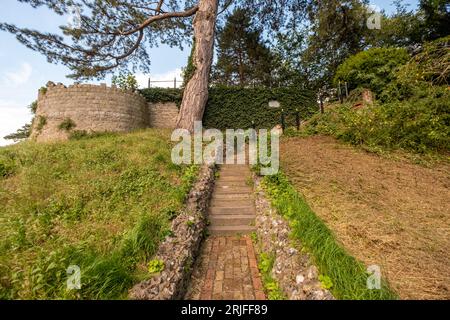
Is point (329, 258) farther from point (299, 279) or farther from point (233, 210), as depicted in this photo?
point (233, 210)

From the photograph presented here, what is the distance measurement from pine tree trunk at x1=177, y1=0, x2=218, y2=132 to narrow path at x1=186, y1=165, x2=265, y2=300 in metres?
4.88

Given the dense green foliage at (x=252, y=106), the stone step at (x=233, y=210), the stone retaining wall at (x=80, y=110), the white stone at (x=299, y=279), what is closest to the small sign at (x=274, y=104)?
the dense green foliage at (x=252, y=106)

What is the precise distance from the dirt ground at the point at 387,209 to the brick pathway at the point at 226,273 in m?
1.35

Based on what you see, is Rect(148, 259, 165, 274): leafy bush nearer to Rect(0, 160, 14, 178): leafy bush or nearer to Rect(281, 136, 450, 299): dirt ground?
Rect(281, 136, 450, 299): dirt ground

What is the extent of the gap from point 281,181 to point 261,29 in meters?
12.2

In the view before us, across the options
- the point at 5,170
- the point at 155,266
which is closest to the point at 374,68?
the point at 155,266

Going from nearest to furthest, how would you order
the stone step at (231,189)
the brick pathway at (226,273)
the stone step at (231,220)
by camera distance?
the brick pathway at (226,273), the stone step at (231,220), the stone step at (231,189)

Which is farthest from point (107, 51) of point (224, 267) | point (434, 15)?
point (434, 15)

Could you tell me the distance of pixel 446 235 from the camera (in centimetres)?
333

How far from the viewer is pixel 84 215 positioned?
370 centimetres

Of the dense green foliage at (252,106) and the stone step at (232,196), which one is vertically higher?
the dense green foliage at (252,106)

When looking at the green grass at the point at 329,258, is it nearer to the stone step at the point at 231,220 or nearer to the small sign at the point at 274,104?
the stone step at the point at 231,220

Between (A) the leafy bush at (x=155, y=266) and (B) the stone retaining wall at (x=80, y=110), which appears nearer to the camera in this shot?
(A) the leafy bush at (x=155, y=266)

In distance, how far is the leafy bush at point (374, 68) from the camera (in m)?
10.4
